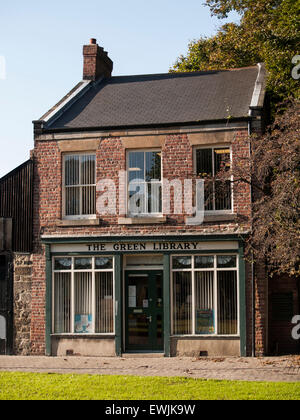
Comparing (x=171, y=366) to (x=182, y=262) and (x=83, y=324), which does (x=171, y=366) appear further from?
(x=83, y=324)

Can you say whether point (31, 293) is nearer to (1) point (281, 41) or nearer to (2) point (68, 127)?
(2) point (68, 127)

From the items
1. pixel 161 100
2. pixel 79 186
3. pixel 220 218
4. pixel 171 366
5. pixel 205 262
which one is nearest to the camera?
pixel 171 366

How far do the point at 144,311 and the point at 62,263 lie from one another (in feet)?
9.35

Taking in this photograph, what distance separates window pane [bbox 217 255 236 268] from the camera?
1831 centimetres

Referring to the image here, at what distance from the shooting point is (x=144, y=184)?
1900 centimetres

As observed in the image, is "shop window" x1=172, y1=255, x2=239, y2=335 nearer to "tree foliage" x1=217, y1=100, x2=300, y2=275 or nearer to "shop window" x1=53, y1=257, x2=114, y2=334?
"tree foliage" x1=217, y1=100, x2=300, y2=275

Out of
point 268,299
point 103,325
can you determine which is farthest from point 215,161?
point 103,325

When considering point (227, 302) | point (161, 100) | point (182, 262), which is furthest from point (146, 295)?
point (161, 100)

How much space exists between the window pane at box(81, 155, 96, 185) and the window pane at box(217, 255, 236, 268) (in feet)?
14.6

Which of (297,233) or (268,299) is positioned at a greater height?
A: (297,233)

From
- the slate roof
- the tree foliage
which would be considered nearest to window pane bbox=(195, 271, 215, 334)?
the tree foliage

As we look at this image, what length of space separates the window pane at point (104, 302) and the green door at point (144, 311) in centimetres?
53

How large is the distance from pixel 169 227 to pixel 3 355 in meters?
6.25
